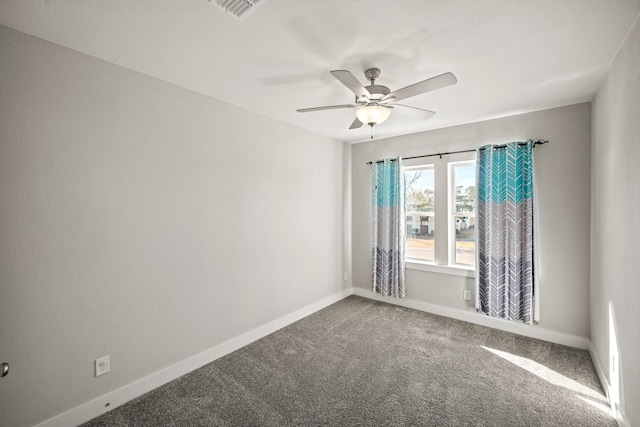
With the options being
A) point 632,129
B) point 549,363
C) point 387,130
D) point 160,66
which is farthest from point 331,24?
point 549,363

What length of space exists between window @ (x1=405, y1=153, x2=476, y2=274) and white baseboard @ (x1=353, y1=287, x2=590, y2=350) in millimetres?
534

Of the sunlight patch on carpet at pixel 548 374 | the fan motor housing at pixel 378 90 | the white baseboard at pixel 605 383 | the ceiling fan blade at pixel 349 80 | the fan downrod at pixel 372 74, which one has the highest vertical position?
the fan downrod at pixel 372 74

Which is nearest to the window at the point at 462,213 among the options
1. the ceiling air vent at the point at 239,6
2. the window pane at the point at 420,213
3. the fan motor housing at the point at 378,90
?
the window pane at the point at 420,213

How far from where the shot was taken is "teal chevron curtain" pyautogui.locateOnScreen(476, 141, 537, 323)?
123 inches

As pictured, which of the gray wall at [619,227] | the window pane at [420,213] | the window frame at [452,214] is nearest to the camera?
the gray wall at [619,227]

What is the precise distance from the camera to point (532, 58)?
80.2 inches

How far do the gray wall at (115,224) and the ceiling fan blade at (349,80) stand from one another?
146cm

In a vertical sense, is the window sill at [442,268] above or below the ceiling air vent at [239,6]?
below

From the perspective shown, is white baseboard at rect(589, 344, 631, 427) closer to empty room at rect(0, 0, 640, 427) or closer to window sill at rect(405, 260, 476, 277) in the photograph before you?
empty room at rect(0, 0, 640, 427)

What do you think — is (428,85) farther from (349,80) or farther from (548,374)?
(548,374)

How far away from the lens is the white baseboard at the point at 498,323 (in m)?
2.97

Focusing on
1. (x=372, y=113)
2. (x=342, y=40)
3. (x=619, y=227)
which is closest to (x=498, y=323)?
(x=619, y=227)

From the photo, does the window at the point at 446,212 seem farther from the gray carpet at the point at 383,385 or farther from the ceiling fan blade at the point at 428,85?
the ceiling fan blade at the point at 428,85

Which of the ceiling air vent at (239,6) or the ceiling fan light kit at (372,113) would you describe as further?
the ceiling fan light kit at (372,113)
